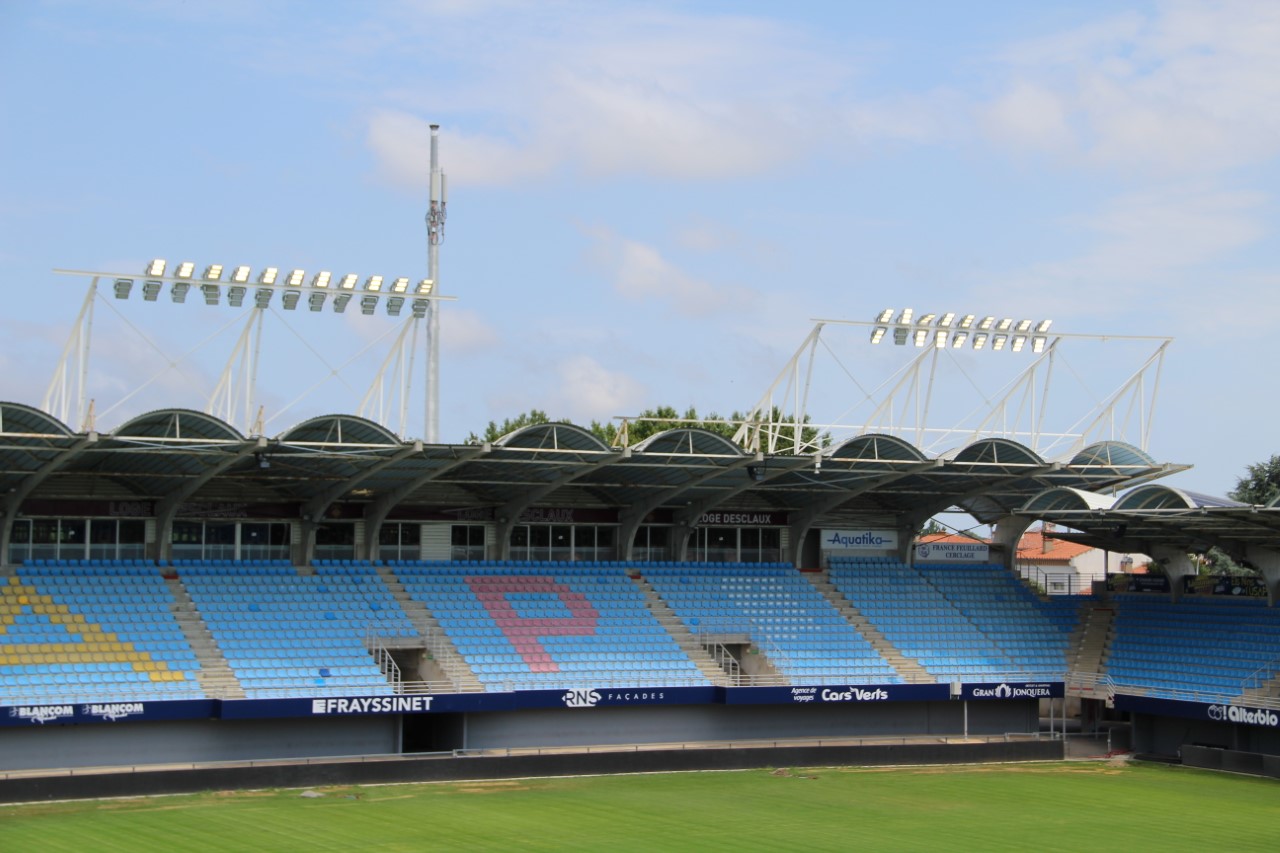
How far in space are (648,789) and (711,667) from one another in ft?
27.0

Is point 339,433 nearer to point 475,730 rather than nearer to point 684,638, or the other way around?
point 475,730

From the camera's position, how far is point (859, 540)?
184 ft

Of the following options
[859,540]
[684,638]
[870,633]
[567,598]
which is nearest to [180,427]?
[567,598]

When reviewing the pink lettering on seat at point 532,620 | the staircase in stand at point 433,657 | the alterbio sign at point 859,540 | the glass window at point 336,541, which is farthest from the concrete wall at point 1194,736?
the glass window at point 336,541

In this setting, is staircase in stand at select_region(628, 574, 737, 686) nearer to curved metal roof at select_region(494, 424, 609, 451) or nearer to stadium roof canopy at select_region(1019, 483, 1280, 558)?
curved metal roof at select_region(494, 424, 609, 451)

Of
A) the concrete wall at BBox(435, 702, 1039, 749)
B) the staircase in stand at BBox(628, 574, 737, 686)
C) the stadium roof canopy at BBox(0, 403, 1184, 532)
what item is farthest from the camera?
the staircase in stand at BBox(628, 574, 737, 686)

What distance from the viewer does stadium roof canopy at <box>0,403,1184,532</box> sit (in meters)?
39.5

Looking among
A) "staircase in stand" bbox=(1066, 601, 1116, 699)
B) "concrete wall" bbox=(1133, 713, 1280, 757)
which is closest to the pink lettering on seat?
"staircase in stand" bbox=(1066, 601, 1116, 699)

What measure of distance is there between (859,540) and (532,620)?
45.2ft

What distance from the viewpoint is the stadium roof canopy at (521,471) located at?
39.5m

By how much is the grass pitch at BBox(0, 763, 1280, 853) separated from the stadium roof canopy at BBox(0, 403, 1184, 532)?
8.37 meters

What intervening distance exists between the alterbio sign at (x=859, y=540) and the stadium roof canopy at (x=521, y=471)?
479 millimetres

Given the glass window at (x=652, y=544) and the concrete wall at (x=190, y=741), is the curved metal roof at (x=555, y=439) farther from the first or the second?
the glass window at (x=652, y=544)

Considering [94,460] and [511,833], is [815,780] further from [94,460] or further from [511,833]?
[94,460]
